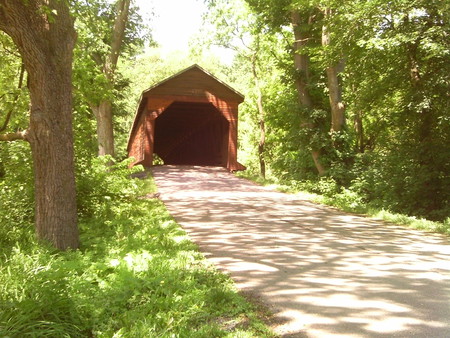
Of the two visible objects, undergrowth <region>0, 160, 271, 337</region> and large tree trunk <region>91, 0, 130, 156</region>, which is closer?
undergrowth <region>0, 160, 271, 337</region>

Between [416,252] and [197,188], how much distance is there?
916 centimetres

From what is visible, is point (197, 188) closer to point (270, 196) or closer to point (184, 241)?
point (270, 196)

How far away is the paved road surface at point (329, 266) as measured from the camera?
388 centimetres

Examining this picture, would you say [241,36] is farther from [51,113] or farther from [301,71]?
[51,113]

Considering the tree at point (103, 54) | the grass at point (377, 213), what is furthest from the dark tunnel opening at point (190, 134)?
the grass at point (377, 213)

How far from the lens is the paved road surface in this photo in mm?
3881

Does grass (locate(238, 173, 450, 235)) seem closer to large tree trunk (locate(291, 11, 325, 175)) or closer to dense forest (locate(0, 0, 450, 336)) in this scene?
A: dense forest (locate(0, 0, 450, 336))

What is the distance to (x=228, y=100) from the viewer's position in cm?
2350

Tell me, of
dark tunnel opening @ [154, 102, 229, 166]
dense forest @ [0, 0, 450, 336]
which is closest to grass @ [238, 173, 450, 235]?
dense forest @ [0, 0, 450, 336]

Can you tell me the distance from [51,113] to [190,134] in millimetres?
29133

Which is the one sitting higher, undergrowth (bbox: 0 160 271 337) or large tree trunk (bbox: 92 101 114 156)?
large tree trunk (bbox: 92 101 114 156)

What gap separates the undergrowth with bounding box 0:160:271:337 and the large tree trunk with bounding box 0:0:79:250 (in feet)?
1.65

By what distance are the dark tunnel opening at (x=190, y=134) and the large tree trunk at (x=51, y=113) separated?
68.4ft

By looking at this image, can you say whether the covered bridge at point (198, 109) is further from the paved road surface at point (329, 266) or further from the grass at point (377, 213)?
the paved road surface at point (329, 266)
